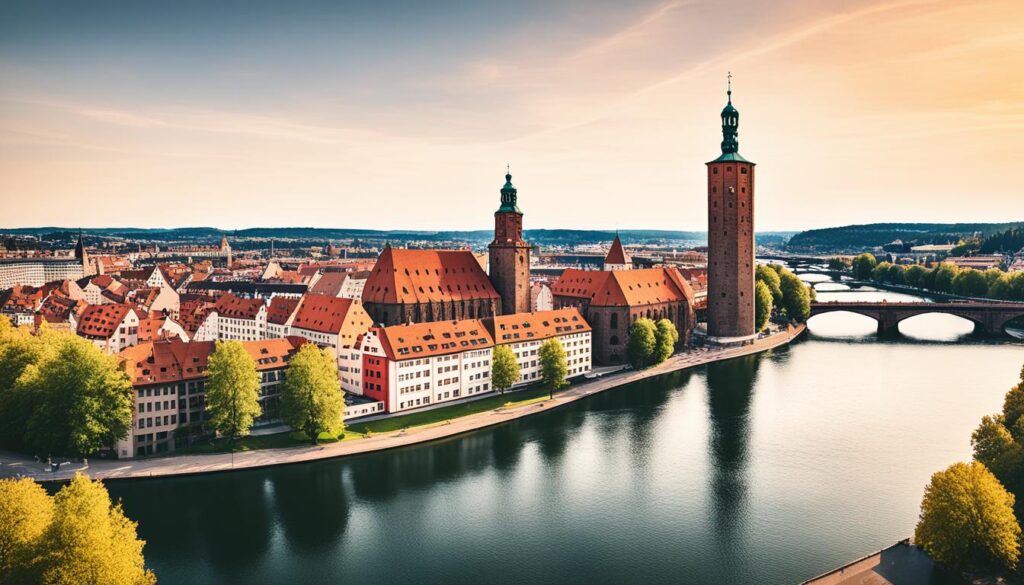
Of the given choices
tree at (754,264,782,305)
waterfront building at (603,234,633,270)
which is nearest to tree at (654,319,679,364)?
tree at (754,264,782,305)

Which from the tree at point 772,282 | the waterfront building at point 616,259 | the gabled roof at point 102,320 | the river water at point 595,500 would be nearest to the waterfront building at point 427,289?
the river water at point 595,500

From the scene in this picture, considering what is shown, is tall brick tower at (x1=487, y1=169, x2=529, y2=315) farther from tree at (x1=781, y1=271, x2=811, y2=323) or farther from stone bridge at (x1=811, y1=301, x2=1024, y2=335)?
stone bridge at (x1=811, y1=301, x2=1024, y2=335)

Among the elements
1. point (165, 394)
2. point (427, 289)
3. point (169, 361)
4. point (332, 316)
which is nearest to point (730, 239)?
point (427, 289)

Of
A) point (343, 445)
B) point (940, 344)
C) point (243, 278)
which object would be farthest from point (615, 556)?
point (243, 278)

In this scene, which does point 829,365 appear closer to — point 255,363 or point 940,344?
point 940,344

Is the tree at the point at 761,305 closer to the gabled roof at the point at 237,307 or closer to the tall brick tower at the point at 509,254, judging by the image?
the tall brick tower at the point at 509,254

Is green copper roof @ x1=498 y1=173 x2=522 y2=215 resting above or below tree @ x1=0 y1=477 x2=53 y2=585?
above
